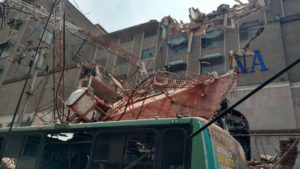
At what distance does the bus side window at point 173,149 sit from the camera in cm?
394

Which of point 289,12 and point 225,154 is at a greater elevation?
point 289,12

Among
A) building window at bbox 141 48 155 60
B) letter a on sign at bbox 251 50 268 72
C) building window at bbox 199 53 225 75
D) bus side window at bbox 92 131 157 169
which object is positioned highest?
building window at bbox 141 48 155 60

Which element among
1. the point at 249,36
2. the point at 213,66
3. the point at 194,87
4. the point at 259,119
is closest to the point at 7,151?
the point at 194,87

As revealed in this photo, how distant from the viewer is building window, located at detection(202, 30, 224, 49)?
26438mm

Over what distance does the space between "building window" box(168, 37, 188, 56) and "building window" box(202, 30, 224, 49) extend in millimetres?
2126

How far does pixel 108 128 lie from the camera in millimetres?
4738

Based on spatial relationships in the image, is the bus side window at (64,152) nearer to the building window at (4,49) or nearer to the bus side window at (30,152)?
the bus side window at (30,152)

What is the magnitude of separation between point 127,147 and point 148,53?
26.5 m

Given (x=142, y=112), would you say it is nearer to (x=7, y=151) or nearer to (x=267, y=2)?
(x=7, y=151)

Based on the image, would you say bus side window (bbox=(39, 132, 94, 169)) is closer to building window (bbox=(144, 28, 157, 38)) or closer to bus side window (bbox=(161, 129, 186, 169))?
bus side window (bbox=(161, 129, 186, 169))

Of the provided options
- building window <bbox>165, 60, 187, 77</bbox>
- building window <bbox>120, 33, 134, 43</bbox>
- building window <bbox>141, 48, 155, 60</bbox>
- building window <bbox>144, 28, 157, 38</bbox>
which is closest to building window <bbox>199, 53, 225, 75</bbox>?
building window <bbox>165, 60, 187, 77</bbox>

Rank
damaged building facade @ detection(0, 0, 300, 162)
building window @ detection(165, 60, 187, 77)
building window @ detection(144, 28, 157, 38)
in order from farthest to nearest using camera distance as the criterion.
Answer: building window @ detection(144, 28, 157, 38) < building window @ detection(165, 60, 187, 77) < damaged building facade @ detection(0, 0, 300, 162)

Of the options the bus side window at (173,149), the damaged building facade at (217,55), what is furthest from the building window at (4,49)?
the bus side window at (173,149)

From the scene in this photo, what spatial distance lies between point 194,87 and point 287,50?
18889 mm
